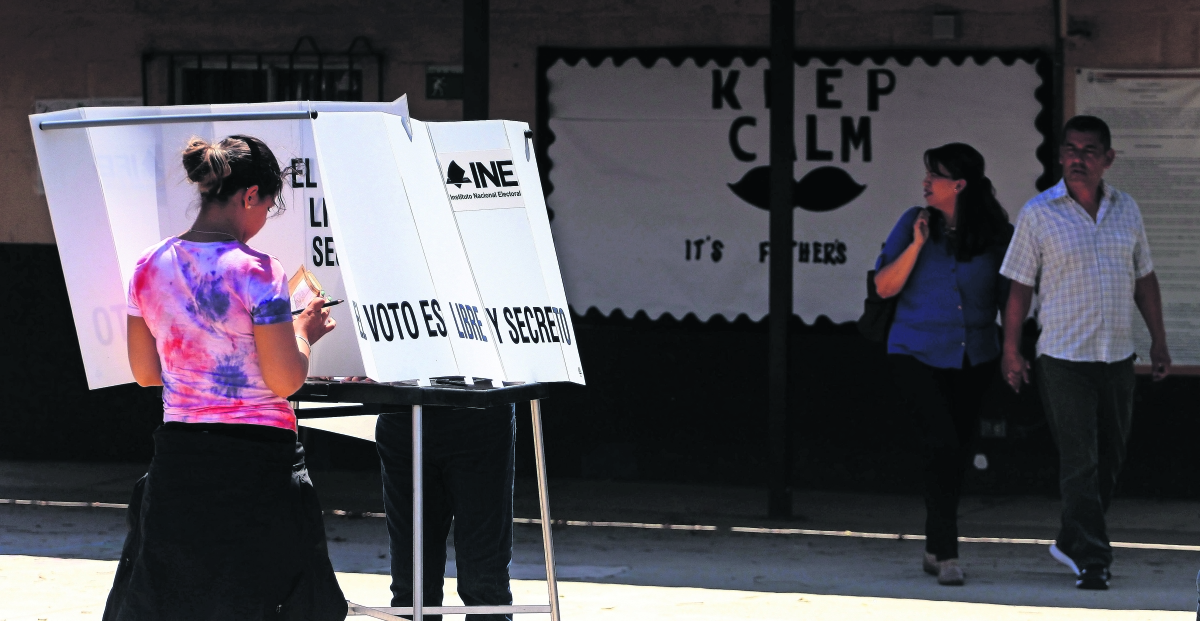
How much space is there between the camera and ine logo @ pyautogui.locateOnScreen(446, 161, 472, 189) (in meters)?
4.61

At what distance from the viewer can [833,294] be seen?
8.84m

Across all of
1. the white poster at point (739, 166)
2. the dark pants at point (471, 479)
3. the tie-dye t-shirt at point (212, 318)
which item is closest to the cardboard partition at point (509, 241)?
the dark pants at point (471, 479)

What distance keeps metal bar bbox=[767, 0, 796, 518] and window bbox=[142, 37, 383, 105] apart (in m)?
2.56

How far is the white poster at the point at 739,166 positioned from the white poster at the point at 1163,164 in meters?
0.38

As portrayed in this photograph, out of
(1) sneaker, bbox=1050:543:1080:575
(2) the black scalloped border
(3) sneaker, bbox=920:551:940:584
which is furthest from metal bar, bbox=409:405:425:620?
(2) the black scalloped border

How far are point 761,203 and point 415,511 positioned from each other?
4.91 m

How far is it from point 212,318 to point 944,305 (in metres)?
3.55

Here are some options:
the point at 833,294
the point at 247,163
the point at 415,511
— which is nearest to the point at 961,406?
the point at 833,294

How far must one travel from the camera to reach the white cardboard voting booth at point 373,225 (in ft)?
14.1

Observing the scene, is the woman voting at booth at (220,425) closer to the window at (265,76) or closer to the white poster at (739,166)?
the white poster at (739,166)

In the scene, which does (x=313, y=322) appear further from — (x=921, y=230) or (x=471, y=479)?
(x=921, y=230)

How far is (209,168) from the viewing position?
3.96 meters

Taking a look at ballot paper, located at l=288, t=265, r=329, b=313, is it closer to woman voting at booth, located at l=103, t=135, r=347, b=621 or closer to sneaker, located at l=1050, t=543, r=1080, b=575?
woman voting at booth, located at l=103, t=135, r=347, b=621

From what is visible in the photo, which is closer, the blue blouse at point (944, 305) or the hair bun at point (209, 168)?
the hair bun at point (209, 168)
